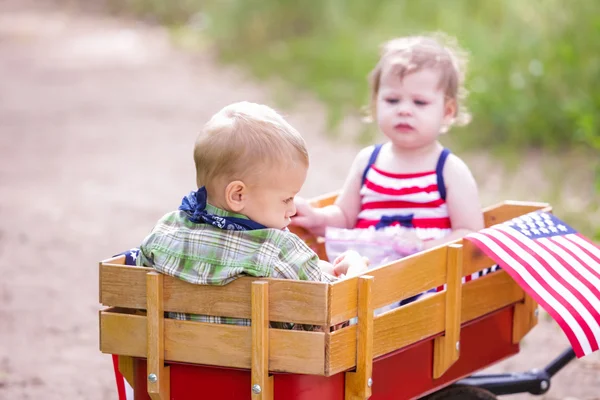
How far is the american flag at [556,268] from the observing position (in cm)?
287

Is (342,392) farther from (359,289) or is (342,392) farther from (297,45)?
(297,45)

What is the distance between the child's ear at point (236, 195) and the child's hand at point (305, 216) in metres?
0.96

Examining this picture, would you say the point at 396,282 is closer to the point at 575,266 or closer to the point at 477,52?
the point at 575,266

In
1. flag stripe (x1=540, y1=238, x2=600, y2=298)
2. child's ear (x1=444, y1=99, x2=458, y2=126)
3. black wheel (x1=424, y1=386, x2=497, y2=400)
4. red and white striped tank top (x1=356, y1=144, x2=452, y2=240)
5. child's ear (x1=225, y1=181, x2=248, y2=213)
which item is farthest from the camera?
child's ear (x1=444, y1=99, x2=458, y2=126)

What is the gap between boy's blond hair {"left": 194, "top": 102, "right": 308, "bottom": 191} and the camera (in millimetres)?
2564

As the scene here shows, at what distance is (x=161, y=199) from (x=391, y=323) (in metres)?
4.58

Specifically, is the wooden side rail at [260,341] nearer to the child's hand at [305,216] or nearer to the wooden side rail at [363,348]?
the wooden side rail at [363,348]

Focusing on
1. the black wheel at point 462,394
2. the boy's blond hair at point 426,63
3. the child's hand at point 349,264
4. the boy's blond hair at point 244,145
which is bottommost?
the black wheel at point 462,394

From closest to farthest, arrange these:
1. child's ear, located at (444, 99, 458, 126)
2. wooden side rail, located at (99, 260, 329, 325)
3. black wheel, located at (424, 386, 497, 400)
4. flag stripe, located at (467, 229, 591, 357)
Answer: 1. wooden side rail, located at (99, 260, 329, 325)
2. flag stripe, located at (467, 229, 591, 357)
3. black wheel, located at (424, 386, 497, 400)
4. child's ear, located at (444, 99, 458, 126)

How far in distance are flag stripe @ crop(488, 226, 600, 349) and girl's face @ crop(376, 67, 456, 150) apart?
0.65 meters

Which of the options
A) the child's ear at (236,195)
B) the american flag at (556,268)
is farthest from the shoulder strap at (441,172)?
the child's ear at (236,195)

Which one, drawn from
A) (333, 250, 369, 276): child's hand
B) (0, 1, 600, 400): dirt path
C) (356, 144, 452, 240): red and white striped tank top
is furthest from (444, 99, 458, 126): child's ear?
(0, 1, 600, 400): dirt path

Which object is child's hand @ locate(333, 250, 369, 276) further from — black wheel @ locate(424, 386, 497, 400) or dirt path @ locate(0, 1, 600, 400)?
dirt path @ locate(0, 1, 600, 400)

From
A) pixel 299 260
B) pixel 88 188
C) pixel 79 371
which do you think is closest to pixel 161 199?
pixel 88 188
